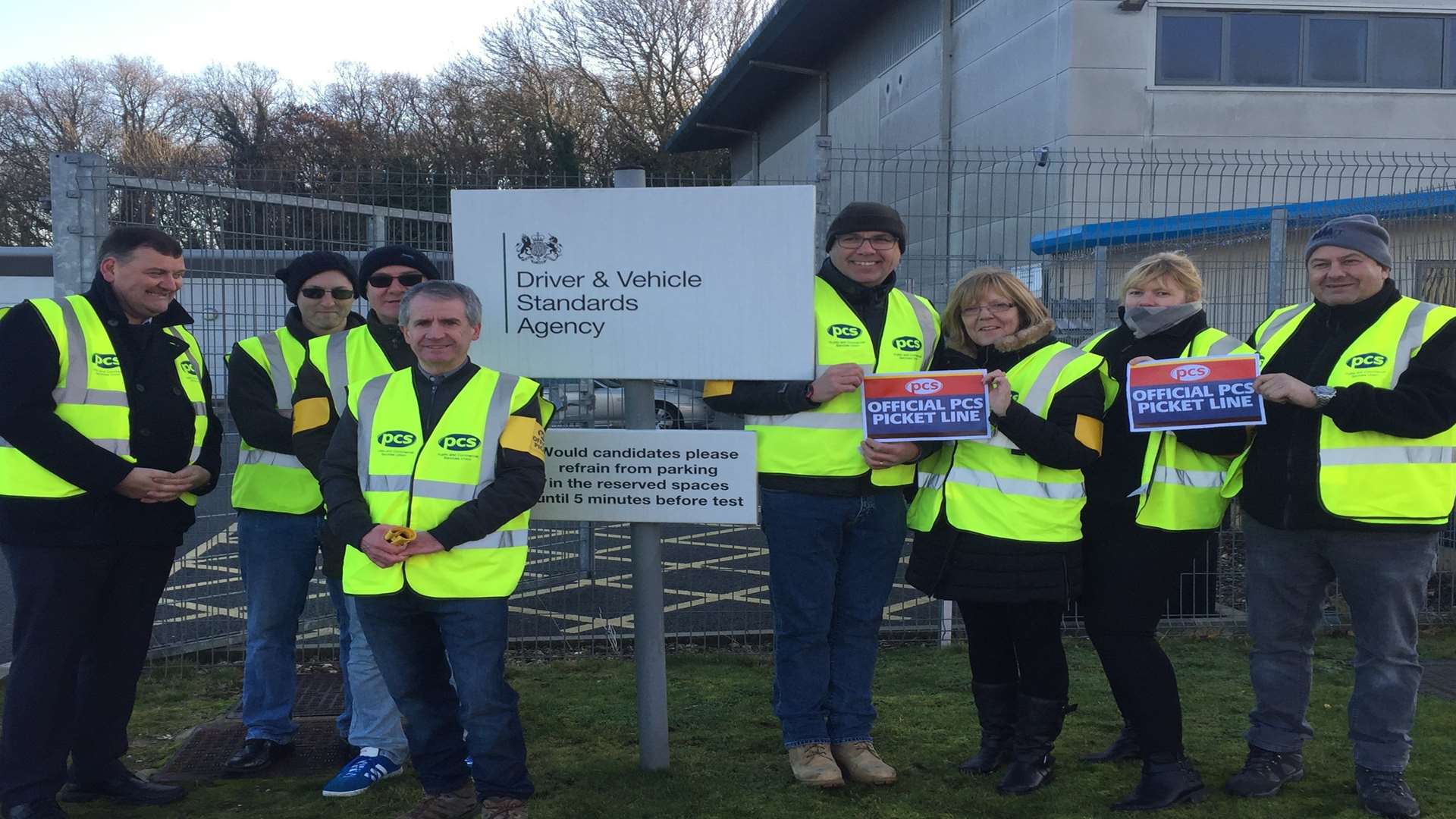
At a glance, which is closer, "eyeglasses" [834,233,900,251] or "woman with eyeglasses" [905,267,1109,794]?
"woman with eyeglasses" [905,267,1109,794]

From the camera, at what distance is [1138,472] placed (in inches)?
142

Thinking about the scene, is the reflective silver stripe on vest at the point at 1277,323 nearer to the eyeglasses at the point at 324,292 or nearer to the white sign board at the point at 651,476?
the white sign board at the point at 651,476

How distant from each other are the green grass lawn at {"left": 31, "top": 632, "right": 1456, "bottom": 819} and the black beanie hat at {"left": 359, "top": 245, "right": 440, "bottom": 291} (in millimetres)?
1861

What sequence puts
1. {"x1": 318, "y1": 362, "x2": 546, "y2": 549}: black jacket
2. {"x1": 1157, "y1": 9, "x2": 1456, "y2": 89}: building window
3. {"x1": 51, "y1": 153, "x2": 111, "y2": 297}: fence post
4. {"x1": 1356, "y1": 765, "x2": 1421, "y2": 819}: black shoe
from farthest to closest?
1. {"x1": 1157, "y1": 9, "x2": 1456, "y2": 89}: building window
2. {"x1": 51, "y1": 153, "x2": 111, "y2": 297}: fence post
3. {"x1": 1356, "y1": 765, "x2": 1421, "y2": 819}: black shoe
4. {"x1": 318, "y1": 362, "x2": 546, "y2": 549}: black jacket

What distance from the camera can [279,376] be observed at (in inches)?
157

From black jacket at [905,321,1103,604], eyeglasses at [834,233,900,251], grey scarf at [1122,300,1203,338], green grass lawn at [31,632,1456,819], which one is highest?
eyeglasses at [834,233,900,251]

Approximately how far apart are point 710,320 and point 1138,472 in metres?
1.53

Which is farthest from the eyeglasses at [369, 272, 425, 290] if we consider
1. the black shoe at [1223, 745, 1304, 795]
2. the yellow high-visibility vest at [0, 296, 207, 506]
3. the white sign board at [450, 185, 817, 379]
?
the black shoe at [1223, 745, 1304, 795]

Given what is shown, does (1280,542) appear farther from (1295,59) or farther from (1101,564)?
(1295,59)

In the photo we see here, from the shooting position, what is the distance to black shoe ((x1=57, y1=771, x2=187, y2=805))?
380 cm

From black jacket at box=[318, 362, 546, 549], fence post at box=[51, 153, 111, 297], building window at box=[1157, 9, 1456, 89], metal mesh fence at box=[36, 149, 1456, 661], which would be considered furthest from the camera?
building window at box=[1157, 9, 1456, 89]

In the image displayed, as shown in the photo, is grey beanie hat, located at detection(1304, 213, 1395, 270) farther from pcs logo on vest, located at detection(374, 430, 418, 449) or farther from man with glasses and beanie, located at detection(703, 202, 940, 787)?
pcs logo on vest, located at detection(374, 430, 418, 449)

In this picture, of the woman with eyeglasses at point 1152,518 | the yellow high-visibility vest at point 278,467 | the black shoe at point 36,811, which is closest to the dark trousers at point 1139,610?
the woman with eyeglasses at point 1152,518

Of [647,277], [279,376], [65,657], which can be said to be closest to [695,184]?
[647,277]
